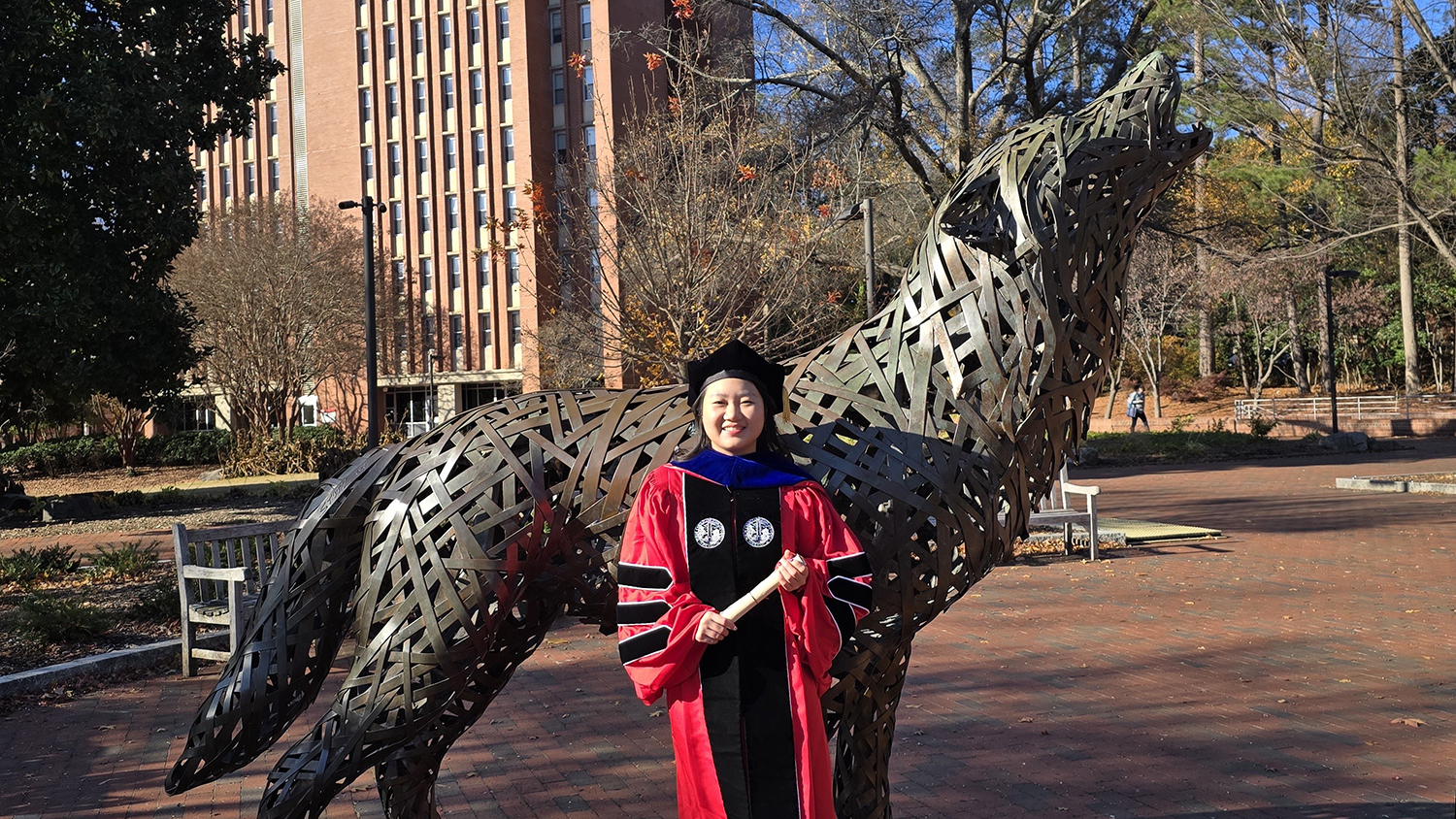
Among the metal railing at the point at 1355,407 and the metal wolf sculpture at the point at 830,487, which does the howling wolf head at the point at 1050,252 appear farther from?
the metal railing at the point at 1355,407

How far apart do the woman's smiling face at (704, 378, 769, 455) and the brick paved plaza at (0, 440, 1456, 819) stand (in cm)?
232

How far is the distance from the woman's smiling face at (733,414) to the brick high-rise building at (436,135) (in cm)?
4074

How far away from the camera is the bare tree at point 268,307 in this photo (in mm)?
29266

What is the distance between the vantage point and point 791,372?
10.6 feet

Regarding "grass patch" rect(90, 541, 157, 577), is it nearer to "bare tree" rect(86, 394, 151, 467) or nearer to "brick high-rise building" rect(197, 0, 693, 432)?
"bare tree" rect(86, 394, 151, 467)

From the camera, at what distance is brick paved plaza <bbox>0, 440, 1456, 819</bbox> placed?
442 centimetres

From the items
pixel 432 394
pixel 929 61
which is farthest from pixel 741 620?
pixel 432 394

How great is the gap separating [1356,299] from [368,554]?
45.0 m

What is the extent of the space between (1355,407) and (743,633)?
3886 centimetres

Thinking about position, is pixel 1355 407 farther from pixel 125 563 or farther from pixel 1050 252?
pixel 1050 252

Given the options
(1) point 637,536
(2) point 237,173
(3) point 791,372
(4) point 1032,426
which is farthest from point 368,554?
(2) point 237,173

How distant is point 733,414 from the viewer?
2.61 m

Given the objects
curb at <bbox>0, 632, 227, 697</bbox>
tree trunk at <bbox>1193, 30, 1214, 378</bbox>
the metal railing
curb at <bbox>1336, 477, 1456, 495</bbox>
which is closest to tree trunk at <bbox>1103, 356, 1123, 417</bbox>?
tree trunk at <bbox>1193, 30, 1214, 378</bbox>

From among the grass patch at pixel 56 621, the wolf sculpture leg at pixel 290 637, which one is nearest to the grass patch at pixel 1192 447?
the grass patch at pixel 56 621
